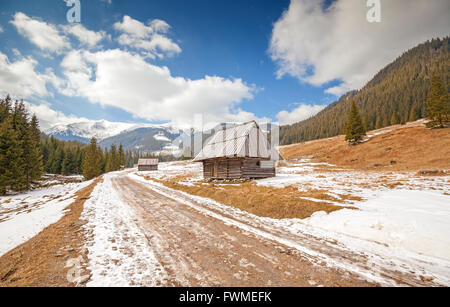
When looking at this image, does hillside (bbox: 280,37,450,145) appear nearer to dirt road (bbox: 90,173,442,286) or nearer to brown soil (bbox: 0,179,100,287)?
dirt road (bbox: 90,173,442,286)

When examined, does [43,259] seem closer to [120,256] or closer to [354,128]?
[120,256]

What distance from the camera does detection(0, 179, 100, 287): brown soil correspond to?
134 inches

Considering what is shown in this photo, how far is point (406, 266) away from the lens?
163 inches

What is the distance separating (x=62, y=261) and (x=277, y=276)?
16.2ft

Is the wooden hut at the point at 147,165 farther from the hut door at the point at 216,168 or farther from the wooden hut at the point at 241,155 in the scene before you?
the hut door at the point at 216,168

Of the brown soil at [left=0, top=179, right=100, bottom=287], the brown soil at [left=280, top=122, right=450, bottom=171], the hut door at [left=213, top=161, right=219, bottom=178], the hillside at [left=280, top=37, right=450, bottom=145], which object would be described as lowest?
the brown soil at [left=0, top=179, right=100, bottom=287]

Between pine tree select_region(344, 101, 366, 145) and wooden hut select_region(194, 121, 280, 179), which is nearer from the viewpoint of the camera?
wooden hut select_region(194, 121, 280, 179)

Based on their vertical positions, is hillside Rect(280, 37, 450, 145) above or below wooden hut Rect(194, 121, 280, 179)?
above

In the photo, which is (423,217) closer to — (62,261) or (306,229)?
(306,229)

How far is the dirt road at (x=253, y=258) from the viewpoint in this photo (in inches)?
138

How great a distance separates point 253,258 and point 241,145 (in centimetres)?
1547

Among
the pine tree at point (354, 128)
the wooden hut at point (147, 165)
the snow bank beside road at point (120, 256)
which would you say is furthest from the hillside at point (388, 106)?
the snow bank beside road at point (120, 256)

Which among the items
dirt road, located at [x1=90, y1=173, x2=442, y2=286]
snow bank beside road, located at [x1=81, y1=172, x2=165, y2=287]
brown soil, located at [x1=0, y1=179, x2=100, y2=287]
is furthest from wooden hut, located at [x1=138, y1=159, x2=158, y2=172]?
dirt road, located at [x1=90, y1=173, x2=442, y2=286]
